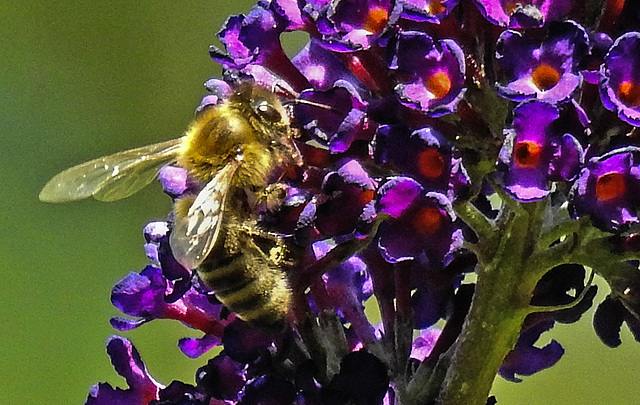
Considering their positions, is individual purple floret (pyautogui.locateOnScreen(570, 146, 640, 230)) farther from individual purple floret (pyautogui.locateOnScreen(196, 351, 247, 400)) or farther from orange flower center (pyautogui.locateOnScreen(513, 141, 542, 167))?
individual purple floret (pyautogui.locateOnScreen(196, 351, 247, 400))

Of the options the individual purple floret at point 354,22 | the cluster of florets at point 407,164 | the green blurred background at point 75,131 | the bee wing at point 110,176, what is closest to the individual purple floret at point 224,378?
the cluster of florets at point 407,164

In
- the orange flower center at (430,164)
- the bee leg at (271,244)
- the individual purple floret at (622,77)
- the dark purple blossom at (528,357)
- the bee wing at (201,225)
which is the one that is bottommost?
the dark purple blossom at (528,357)

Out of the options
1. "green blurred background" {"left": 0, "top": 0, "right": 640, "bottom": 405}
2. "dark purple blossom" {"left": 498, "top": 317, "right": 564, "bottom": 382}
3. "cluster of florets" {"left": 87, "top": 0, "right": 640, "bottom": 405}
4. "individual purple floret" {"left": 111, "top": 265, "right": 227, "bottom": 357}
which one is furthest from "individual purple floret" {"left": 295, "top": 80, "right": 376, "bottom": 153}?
"green blurred background" {"left": 0, "top": 0, "right": 640, "bottom": 405}

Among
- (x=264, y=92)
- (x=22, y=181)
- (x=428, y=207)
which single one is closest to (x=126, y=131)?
(x=22, y=181)

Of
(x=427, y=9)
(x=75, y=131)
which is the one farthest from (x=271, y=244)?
(x=75, y=131)

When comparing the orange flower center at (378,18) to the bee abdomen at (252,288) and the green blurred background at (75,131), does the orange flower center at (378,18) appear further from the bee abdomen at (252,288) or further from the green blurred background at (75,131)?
the green blurred background at (75,131)

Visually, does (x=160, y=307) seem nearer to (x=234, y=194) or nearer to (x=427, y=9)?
(x=234, y=194)

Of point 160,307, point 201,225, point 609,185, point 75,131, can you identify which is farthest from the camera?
point 75,131
